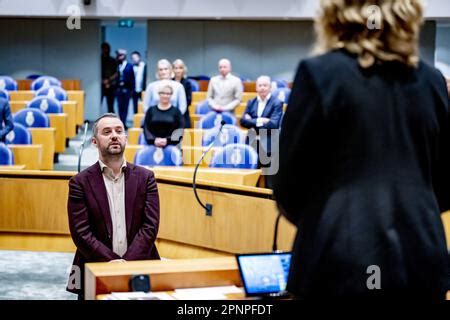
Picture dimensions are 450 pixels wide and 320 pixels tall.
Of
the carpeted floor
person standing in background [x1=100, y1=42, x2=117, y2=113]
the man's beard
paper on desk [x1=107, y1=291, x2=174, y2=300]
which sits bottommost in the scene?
the carpeted floor

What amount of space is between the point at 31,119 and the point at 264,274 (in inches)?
319

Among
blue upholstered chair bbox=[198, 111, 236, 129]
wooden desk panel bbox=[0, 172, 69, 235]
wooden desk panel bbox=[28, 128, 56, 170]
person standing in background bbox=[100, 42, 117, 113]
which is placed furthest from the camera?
person standing in background bbox=[100, 42, 117, 113]

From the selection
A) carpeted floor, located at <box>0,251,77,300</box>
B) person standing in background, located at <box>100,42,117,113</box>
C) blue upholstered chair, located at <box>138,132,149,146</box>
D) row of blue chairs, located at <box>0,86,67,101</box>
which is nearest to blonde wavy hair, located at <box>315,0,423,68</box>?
carpeted floor, located at <box>0,251,77,300</box>

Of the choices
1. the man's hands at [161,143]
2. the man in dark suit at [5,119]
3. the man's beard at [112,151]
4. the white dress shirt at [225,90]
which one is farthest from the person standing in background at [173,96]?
the man's beard at [112,151]

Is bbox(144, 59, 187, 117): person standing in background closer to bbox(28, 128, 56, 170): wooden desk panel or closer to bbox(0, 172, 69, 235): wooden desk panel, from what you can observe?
bbox(28, 128, 56, 170): wooden desk panel

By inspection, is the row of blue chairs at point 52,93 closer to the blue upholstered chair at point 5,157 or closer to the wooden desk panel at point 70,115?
the wooden desk panel at point 70,115

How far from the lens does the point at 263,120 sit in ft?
29.1

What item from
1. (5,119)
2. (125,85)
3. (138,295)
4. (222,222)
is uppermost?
(125,85)

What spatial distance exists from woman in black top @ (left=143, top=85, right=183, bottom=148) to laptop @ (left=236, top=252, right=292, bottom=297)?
19.1 ft

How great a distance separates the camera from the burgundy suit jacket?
3.96 m

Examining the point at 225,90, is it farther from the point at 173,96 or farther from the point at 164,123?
the point at 164,123

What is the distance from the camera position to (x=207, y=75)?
54.7ft

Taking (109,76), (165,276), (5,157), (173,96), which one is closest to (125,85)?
(109,76)

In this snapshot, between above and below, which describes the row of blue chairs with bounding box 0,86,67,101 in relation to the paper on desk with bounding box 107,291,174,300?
above
